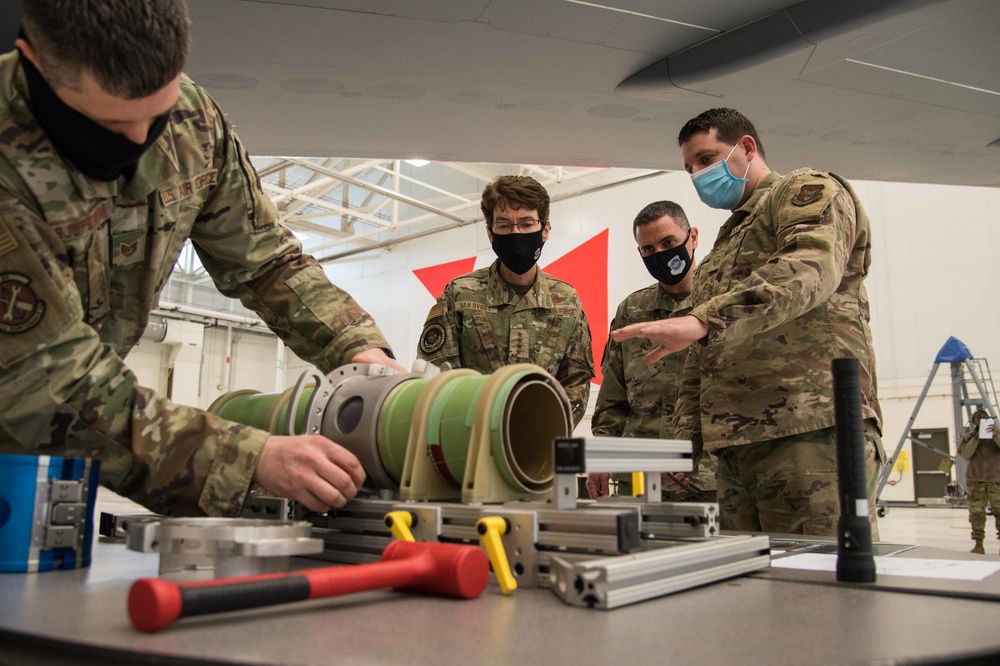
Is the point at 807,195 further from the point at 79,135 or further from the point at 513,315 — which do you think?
the point at 79,135

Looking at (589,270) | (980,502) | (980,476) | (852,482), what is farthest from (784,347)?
(589,270)

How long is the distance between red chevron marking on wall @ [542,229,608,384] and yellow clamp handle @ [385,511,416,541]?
8579mm

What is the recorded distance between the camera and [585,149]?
3.88 metres

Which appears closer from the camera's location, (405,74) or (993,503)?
(405,74)

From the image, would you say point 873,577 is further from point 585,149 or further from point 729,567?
point 585,149

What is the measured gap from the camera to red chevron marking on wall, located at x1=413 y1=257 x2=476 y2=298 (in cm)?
1112

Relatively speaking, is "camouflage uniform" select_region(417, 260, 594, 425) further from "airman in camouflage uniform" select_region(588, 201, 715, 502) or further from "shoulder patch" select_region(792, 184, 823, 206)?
"shoulder patch" select_region(792, 184, 823, 206)

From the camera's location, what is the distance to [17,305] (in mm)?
1021

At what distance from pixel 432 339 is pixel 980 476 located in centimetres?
557

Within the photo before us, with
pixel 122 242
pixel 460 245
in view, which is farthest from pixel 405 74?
pixel 460 245

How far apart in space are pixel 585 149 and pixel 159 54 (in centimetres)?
311

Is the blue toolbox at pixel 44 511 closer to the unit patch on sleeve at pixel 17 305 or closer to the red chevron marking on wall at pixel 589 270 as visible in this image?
the unit patch on sleeve at pixel 17 305

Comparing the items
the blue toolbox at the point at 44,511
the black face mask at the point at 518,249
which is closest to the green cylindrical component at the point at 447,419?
the blue toolbox at the point at 44,511

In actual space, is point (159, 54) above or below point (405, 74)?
below
